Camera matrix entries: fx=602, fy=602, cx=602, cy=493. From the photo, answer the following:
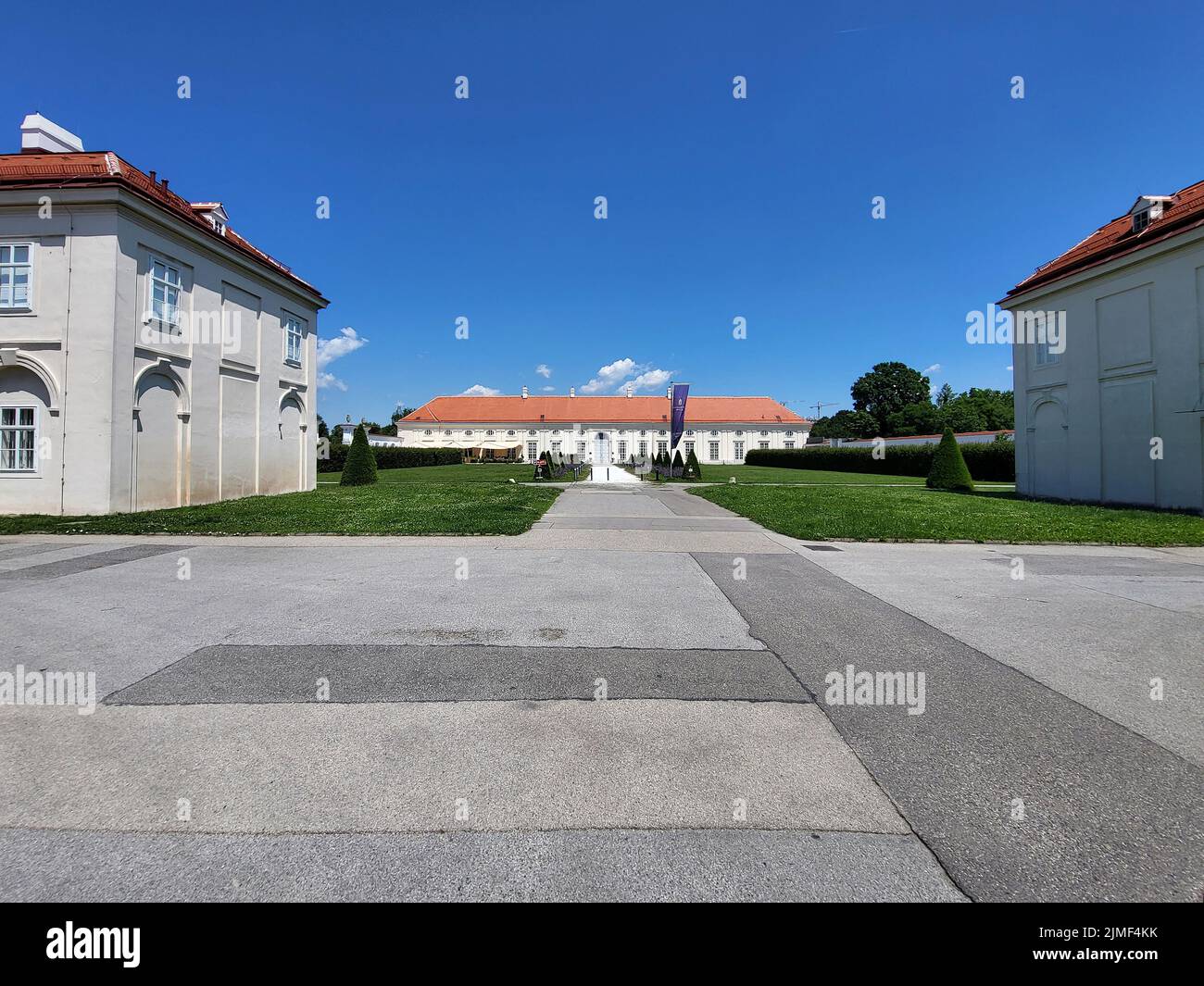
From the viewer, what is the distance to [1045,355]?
2336cm

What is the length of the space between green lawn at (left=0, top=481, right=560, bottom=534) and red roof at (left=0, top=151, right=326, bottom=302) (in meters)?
8.56

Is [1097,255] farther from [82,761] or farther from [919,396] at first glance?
[919,396]

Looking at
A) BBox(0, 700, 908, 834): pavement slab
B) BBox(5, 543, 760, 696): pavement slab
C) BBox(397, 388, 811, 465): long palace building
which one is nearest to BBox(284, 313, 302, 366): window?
BBox(5, 543, 760, 696): pavement slab

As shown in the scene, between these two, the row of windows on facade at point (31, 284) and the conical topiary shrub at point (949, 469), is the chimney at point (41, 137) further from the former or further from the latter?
the conical topiary shrub at point (949, 469)

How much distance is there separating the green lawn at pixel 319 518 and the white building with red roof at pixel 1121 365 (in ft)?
64.1

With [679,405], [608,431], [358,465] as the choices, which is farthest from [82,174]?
[608,431]

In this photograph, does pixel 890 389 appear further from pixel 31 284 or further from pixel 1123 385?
pixel 31 284

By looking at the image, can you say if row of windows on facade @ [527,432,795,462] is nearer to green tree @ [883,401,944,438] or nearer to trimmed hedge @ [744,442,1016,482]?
trimmed hedge @ [744,442,1016,482]

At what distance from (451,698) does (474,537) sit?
8.75m

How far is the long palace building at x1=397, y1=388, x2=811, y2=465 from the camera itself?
289 feet

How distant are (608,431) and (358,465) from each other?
197 ft

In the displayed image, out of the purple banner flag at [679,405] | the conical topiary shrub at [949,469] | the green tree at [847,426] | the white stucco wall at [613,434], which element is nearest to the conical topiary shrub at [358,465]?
the purple banner flag at [679,405]

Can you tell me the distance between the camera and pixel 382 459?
5475 cm

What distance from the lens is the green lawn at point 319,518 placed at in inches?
528
